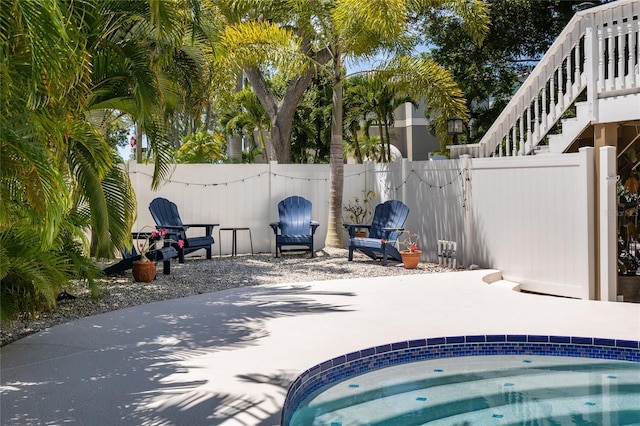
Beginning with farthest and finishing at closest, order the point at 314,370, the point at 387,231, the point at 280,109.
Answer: the point at 280,109 < the point at 387,231 < the point at 314,370

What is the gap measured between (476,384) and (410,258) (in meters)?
5.15

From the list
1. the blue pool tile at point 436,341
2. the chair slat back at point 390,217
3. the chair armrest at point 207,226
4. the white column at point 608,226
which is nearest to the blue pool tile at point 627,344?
the blue pool tile at point 436,341

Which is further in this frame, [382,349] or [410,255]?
[410,255]

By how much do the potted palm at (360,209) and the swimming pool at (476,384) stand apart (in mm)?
7589

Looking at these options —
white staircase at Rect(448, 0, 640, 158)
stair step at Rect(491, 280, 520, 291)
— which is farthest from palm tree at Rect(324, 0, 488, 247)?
stair step at Rect(491, 280, 520, 291)

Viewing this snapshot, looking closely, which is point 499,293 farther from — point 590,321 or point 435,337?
point 435,337

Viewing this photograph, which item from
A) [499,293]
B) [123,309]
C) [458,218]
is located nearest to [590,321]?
[499,293]

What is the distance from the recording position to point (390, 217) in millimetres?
11281

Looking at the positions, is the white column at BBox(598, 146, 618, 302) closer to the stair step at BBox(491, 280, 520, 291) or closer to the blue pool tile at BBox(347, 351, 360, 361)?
the stair step at BBox(491, 280, 520, 291)

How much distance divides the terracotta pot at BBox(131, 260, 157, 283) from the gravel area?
90mm

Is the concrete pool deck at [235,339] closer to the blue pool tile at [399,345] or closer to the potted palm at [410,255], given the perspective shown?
the blue pool tile at [399,345]

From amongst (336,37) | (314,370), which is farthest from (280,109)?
(314,370)

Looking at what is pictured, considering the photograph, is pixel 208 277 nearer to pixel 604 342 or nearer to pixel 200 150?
pixel 604 342

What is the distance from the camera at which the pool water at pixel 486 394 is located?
15.9ft
